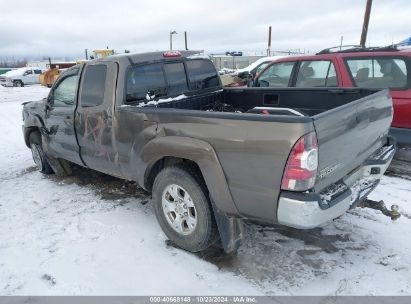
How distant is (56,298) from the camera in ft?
9.87

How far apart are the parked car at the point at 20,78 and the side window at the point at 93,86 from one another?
1229 inches

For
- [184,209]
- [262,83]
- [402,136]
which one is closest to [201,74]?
[184,209]

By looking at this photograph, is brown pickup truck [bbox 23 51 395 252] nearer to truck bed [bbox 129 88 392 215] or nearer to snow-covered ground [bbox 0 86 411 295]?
truck bed [bbox 129 88 392 215]

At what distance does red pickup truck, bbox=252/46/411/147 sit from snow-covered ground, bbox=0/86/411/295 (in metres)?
1.26

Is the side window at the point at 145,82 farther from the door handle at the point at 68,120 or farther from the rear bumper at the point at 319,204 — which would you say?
the rear bumper at the point at 319,204

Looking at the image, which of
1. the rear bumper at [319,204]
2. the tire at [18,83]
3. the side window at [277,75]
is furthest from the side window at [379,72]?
the tire at [18,83]

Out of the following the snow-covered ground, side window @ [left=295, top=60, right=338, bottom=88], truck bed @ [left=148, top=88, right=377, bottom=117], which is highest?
side window @ [left=295, top=60, right=338, bottom=88]

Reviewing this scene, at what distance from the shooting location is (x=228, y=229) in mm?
3240

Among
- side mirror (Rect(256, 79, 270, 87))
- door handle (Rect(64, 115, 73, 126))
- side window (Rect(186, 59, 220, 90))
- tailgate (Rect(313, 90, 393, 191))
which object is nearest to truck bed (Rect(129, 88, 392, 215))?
tailgate (Rect(313, 90, 393, 191))

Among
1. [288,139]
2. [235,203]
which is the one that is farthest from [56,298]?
[288,139]

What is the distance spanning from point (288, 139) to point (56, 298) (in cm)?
218

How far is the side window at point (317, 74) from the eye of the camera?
20.6ft

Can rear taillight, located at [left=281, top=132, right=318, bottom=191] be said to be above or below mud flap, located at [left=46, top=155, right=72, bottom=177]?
above

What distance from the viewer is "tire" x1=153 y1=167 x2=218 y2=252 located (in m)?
3.29
